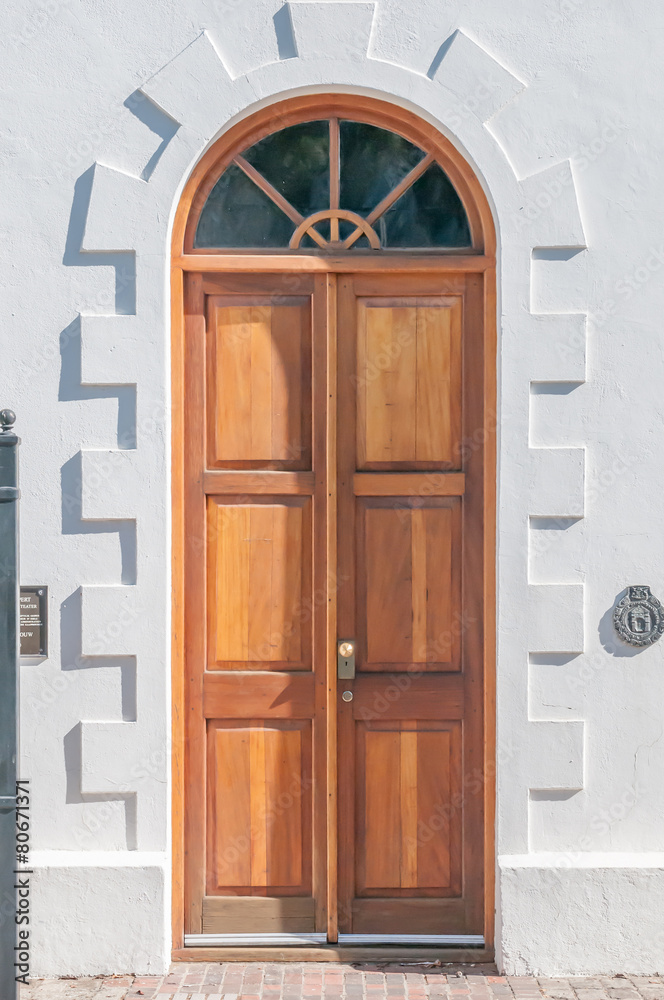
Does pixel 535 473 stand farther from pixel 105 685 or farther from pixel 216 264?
pixel 105 685

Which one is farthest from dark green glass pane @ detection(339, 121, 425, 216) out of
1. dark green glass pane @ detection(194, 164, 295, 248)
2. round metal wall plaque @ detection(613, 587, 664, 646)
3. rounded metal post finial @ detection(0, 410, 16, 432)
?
round metal wall plaque @ detection(613, 587, 664, 646)

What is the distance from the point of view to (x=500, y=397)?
441 cm

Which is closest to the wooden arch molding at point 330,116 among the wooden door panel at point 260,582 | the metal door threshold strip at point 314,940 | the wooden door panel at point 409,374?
the wooden door panel at point 409,374

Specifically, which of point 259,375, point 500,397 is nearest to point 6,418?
point 259,375

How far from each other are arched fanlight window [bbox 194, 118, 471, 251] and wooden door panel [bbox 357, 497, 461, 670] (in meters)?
1.29

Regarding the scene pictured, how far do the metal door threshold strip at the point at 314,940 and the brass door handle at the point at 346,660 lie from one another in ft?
4.10

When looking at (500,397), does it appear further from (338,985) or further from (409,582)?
(338,985)

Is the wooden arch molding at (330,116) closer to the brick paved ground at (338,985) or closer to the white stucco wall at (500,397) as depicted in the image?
the white stucco wall at (500,397)

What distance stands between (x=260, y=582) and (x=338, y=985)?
1846mm

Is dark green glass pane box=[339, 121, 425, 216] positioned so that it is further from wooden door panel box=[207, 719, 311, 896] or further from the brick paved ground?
the brick paved ground

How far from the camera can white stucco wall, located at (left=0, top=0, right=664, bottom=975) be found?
172 inches

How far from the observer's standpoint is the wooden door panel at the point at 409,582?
4.59 m

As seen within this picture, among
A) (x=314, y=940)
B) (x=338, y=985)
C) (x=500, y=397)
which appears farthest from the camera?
(x=314, y=940)

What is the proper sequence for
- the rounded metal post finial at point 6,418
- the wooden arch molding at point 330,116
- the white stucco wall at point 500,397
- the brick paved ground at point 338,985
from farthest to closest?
the wooden arch molding at point 330,116, the white stucco wall at point 500,397, the brick paved ground at point 338,985, the rounded metal post finial at point 6,418
